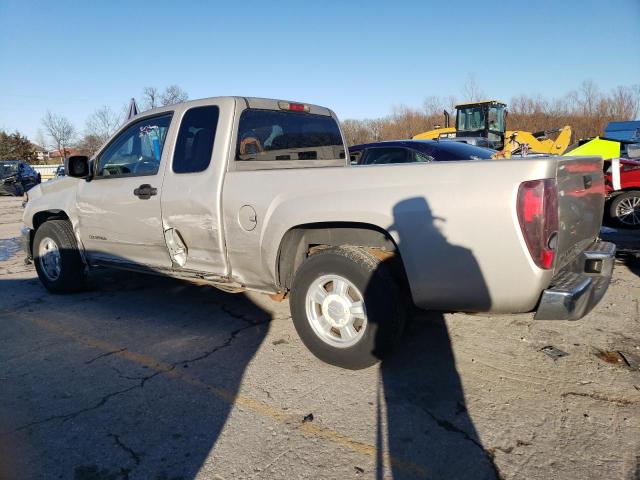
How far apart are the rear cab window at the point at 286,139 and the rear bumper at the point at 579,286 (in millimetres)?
2394

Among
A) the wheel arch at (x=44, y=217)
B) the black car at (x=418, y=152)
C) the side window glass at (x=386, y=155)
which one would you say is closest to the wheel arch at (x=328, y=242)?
the wheel arch at (x=44, y=217)

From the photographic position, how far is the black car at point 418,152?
271 inches

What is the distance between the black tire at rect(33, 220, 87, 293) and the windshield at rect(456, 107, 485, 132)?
1807cm

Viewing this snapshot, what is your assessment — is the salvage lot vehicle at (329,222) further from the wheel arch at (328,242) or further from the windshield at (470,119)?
the windshield at (470,119)

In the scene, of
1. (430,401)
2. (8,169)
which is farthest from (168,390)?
(8,169)

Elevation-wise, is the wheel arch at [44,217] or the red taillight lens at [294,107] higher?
the red taillight lens at [294,107]

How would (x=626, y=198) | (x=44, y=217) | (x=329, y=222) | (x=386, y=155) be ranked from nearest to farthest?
(x=329, y=222) → (x=44, y=217) → (x=386, y=155) → (x=626, y=198)

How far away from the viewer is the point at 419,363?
3551 millimetres

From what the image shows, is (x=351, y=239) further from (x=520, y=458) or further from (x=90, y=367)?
(x=90, y=367)

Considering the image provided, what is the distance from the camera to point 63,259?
17.3 feet

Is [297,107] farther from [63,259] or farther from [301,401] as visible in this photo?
[63,259]

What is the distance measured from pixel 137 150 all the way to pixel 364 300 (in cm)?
290

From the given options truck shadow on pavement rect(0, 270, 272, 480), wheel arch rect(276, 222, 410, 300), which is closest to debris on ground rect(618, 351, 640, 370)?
wheel arch rect(276, 222, 410, 300)

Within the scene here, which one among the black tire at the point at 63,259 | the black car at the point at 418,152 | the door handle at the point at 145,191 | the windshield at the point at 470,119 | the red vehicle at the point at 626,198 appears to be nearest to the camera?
the door handle at the point at 145,191
